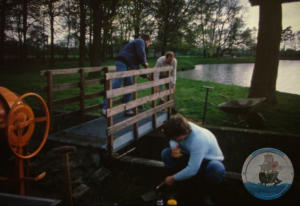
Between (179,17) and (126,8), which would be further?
(179,17)

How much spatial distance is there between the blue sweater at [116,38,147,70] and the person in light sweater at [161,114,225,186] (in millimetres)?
3010

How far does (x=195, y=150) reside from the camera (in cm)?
295

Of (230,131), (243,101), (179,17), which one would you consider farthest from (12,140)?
(179,17)

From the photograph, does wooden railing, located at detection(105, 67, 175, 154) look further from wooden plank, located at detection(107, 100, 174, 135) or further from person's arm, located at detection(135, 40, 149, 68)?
person's arm, located at detection(135, 40, 149, 68)

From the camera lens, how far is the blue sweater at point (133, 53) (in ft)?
19.2

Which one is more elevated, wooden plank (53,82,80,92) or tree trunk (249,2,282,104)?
tree trunk (249,2,282,104)

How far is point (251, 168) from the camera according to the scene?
3334 mm

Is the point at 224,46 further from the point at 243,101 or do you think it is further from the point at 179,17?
the point at 243,101

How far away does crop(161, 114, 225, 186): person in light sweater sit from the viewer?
2941 millimetres

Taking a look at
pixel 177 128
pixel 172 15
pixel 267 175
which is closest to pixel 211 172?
pixel 177 128

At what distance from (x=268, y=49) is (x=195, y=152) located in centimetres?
733

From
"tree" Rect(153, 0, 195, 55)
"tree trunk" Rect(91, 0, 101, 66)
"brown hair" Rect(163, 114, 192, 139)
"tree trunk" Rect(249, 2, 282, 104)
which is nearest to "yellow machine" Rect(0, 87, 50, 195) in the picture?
"brown hair" Rect(163, 114, 192, 139)

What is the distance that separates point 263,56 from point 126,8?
610 inches

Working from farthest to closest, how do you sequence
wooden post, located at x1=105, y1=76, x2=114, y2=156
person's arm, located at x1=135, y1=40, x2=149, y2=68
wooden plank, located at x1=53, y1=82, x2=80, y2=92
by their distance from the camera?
person's arm, located at x1=135, y1=40, x2=149, y2=68 → wooden plank, located at x1=53, y1=82, x2=80, y2=92 → wooden post, located at x1=105, y1=76, x2=114, y2=156
